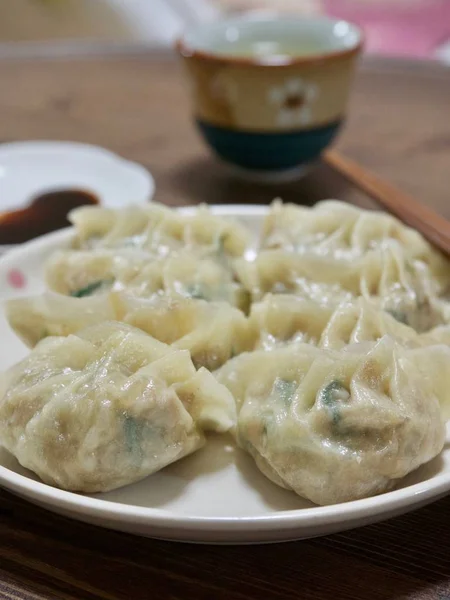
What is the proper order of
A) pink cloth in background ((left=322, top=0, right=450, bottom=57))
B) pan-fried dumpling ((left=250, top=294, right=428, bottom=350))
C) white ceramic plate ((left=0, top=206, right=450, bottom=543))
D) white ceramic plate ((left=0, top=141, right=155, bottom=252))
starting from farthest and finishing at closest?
pink cloth in background ((left=322, top=0, right=450, bottom=57)) → white ceramic plate ((left=0, top=141, right=155, bottom=252)) → pan-fried dumpling ((left=250, top=294, right=428, bottom=350)) → white ceramic plate ((left=0, top=206, right=450, bottom=543))

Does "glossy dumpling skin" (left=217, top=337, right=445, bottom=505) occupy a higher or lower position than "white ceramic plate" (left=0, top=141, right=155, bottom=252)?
higher

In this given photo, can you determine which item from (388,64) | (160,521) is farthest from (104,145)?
(160,521)

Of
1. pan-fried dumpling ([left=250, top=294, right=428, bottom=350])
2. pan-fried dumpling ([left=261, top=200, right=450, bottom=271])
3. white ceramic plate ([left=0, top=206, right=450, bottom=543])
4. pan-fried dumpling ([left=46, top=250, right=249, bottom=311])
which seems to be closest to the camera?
white ceramic plate ([left=0, top=206, right=450, bottom=543])

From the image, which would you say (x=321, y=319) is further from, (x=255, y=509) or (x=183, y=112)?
(x=183, y=112)

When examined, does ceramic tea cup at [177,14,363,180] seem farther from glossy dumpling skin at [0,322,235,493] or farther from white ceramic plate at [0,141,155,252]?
glossy dumpling skin at [0,322,235,493]

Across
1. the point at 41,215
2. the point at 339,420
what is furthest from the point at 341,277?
the point at 41,215

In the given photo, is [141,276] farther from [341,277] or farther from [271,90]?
[271,90]

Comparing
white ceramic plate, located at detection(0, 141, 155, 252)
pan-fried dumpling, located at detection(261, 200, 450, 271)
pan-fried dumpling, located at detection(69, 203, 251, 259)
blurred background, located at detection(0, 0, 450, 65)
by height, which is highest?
pan-fried dumpling, located at detection(261, 200, 450, 271)

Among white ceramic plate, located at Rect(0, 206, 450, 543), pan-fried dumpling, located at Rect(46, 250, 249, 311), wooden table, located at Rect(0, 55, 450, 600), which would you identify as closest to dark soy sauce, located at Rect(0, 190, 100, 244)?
wooden table, located at Rect(0, 55, 450, 600)
